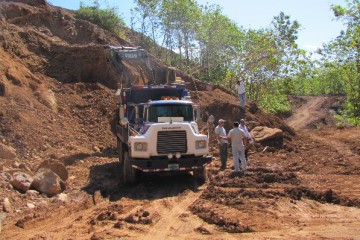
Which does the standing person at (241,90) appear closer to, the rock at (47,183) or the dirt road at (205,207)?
the dirt road at (205,207)

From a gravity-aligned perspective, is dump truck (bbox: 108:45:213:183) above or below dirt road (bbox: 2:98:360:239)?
above

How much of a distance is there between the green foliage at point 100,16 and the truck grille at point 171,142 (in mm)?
20533

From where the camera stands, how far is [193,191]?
1130 cm

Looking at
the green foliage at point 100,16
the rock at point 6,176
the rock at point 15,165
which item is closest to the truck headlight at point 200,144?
the rock at point 6,176

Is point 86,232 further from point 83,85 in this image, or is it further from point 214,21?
point 214,21

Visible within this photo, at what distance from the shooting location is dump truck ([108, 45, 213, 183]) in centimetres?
1132

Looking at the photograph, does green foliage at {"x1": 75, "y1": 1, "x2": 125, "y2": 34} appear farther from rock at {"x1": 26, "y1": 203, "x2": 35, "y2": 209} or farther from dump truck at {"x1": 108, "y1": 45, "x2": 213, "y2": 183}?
rock at {"x1": 26, "y1": 203, "x2": 35, "y2": 209}

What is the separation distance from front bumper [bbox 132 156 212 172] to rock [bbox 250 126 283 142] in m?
6.93

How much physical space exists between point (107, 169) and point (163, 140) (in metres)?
3.48

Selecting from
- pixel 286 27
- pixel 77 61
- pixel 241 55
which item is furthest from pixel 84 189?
pixel 286 27

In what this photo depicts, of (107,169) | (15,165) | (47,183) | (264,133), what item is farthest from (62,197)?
(264,133)

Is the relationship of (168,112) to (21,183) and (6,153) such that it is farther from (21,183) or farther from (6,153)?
(6,153)

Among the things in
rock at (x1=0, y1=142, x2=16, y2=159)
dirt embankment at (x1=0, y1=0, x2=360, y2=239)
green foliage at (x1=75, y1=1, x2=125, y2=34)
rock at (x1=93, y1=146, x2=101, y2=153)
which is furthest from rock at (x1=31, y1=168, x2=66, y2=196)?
green foliage at (x1=75, y1=1, x2=125, y2=34)

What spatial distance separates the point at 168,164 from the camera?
11.4m
